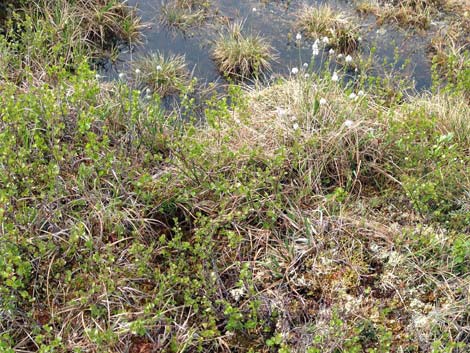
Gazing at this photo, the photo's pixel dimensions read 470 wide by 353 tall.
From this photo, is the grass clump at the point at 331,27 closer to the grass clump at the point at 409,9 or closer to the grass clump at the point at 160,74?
the grass clump at the point at 409,9

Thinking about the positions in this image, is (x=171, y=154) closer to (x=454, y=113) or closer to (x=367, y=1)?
(x=454, y=113)

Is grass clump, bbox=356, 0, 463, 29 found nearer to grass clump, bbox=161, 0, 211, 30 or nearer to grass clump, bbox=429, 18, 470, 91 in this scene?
grass clump, bbox=429, 18, 470, 91

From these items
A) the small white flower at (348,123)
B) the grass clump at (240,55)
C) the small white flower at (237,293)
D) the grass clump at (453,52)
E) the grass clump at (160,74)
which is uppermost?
the grass clump at (453,52)

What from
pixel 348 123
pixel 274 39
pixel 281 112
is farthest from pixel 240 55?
pixel 348 123

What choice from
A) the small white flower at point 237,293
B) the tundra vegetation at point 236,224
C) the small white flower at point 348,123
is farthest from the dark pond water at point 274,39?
the small white flower at point 237,293

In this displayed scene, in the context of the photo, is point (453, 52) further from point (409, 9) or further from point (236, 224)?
point (236, 224)

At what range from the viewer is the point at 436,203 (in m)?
3.59

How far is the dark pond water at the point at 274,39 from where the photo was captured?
17.4ft

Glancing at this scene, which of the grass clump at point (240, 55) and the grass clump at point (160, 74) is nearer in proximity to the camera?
the grass clump at point (160, 74)

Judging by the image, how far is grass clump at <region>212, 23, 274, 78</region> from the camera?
515cm

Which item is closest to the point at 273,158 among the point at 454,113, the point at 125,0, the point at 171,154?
the point at 171,154

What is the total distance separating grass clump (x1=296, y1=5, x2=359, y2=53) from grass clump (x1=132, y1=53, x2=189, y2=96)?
1.60m

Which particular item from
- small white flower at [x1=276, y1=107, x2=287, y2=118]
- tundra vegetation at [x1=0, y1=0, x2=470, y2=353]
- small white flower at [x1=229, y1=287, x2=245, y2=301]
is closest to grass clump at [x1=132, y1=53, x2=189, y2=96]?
tundra vegetation at [x1=0, y1=0, x2=470, y2=353]

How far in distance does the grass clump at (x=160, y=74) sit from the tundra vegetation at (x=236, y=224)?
565 mm
